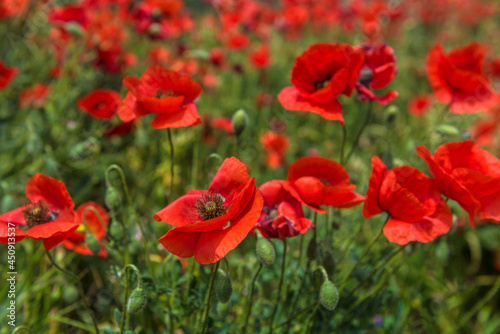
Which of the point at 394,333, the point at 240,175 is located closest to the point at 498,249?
the point at 394,333

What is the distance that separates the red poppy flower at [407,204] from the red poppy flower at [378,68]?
369 millimetres

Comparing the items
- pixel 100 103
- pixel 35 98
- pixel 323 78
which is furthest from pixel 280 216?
pixel 35 98

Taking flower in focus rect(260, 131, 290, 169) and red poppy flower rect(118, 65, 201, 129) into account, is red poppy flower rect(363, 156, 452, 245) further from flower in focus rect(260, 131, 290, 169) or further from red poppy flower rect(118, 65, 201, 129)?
flower in focus rect(260, 131, 290, 169)

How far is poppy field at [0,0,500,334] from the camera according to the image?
1153 millimetres

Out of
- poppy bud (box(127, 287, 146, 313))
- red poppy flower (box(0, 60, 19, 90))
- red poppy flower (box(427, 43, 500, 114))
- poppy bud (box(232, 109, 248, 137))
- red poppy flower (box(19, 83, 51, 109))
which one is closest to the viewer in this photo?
poppy bud (box(127, 287, 146, 313))

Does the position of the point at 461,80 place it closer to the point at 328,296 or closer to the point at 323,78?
the point at 323,78

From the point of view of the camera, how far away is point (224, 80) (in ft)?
14.3

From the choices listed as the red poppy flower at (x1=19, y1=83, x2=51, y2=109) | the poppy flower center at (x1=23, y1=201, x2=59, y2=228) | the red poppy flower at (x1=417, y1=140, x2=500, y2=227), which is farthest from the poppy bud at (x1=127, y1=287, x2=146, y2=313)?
the red poppy flower at (x1=19, y1=83, x2=51, y2=109)

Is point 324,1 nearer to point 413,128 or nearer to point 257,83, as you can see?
point 257,83

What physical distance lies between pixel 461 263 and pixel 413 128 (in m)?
1.75

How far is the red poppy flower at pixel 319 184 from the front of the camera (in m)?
1.13

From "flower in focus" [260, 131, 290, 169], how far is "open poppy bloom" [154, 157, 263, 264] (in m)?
1.73

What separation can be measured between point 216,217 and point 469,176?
793mm

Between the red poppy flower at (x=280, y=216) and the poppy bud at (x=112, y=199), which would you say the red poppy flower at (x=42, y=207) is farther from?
the red poppy flower at (x=280, y=216)
